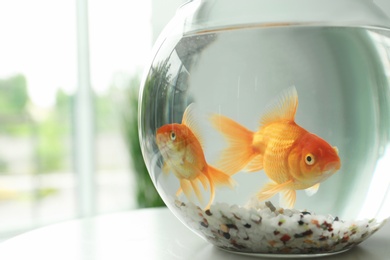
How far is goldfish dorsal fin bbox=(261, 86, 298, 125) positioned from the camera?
0.60m

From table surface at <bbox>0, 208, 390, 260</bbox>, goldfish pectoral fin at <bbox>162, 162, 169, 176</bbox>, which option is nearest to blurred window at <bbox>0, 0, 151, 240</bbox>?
table surface at <bbox>0, 208, 390, 260</bbox>

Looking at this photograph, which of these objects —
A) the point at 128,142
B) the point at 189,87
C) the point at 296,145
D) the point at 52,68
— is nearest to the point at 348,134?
the point at 296,145

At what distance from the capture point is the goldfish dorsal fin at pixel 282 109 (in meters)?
0.60

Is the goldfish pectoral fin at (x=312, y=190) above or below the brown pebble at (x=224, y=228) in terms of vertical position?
above

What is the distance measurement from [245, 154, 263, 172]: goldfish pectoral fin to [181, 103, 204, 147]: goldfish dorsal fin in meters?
0.06

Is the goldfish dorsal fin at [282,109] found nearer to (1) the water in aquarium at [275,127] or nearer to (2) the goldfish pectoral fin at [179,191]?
(1) the water in aquarium at [275,127]

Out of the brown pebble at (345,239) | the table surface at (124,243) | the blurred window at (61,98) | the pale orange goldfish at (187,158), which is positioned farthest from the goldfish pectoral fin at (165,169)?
the blurred window at (61,98)

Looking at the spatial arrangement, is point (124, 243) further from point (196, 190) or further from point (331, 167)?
point (331, 167)

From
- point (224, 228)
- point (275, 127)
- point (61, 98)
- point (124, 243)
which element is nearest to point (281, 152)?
point (275, 127)

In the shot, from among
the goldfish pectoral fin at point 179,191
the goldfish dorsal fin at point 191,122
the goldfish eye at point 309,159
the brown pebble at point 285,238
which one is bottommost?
the brown pebble at point 285,238

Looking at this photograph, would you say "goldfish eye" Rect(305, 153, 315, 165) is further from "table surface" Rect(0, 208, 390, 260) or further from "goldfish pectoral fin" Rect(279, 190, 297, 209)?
"table surface" Rect(0, 208, 390, 260)

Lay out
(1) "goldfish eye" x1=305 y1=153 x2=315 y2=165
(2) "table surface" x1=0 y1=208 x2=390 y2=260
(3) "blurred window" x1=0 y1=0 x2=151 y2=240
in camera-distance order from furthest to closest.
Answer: (3) "blurred window" x1=0 y1=0 x2=151 y2=240
(2) "table surface" x1=0 y1=208 x2=390 y2=260
(1) "goldfish eye" x1=305 y1=153 x2=315 y2=165

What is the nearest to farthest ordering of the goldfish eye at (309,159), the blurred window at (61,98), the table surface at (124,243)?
the goldfish eye at (309,159)
the table surface at (124,243)
the blurred window at (61,98)

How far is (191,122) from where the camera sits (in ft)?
2.08
